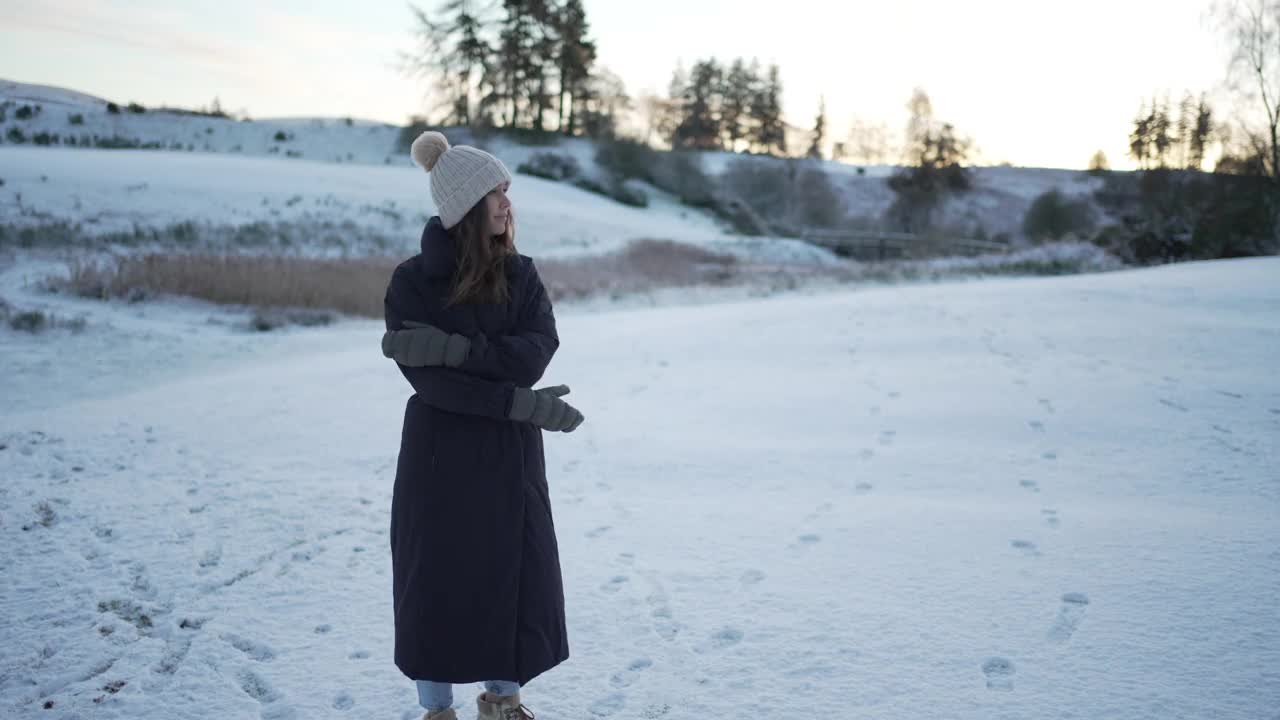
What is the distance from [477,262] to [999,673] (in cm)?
240

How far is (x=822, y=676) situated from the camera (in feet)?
9.28

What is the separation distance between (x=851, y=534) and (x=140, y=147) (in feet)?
116

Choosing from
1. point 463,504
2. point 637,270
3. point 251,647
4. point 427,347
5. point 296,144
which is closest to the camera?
point 427,347

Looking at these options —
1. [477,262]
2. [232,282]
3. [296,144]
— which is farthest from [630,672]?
[296,144]

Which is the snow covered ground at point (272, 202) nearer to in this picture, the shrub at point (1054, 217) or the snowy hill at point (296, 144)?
the snowy hill at point (296, 144)

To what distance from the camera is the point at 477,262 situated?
227cm

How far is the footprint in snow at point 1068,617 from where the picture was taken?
3.00 meters

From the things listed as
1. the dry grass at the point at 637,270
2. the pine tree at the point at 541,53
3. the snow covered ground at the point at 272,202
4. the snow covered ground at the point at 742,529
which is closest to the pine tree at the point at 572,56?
the pine tree at the point at 541,53

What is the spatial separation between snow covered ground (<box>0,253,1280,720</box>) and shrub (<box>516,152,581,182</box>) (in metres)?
30.1

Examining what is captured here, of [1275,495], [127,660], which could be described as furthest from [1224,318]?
Result: [127,660]

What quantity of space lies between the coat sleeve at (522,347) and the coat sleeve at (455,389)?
48mm

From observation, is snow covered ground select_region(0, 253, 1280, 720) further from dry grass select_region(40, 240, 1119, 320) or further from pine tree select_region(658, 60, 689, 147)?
pine tree select_region(658, 60, 689, 147)

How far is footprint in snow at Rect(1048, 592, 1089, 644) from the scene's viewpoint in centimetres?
300

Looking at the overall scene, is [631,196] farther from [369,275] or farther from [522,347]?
[522,347]
